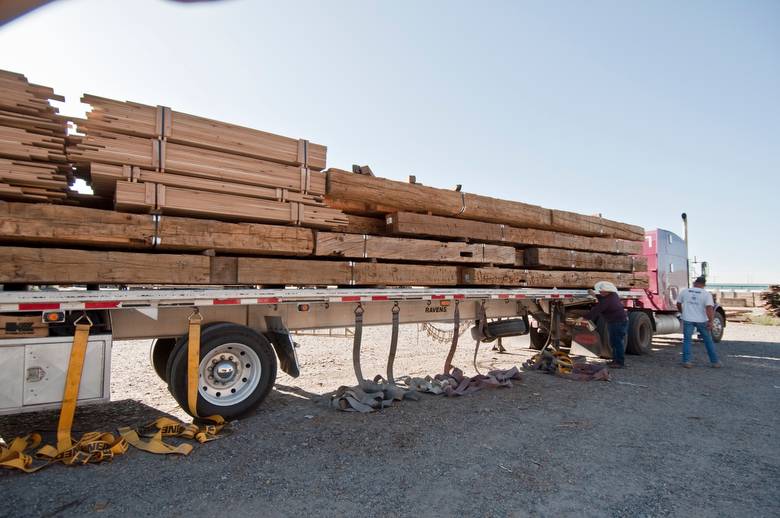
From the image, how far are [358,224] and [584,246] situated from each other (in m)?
5.04

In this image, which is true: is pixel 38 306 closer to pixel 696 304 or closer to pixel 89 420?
pixel 89 420

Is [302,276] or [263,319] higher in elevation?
[302,276]

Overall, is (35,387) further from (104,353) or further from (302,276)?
(302,276)

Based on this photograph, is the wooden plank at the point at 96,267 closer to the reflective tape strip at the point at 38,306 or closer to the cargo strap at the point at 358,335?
the reflective tape strip at the point at 38,306

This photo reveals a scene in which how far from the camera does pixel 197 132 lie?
15.7ft

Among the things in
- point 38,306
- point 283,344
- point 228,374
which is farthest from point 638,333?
point 38,306

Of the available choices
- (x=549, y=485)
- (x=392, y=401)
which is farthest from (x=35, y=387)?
(x=549, y=485)

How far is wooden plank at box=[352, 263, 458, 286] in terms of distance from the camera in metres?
5.93

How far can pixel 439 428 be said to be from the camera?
482 centimetres

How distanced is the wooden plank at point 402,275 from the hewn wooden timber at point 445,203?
0.80 meters

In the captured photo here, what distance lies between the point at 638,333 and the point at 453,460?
8.15 metres

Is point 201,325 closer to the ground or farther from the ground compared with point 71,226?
closer to the ground

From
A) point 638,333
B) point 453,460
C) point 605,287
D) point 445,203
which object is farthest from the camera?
point 638,333

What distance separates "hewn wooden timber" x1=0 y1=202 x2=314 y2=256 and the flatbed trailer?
0.45 m
